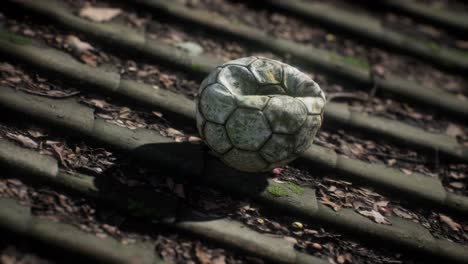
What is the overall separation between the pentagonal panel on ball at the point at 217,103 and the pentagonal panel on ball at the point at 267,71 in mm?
212

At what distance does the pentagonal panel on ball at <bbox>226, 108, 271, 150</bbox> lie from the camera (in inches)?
77.3

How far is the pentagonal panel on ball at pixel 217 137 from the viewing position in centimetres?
202

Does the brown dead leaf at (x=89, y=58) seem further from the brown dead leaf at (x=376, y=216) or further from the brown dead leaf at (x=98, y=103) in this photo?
the brown dead leaf at (x=376, y=216)

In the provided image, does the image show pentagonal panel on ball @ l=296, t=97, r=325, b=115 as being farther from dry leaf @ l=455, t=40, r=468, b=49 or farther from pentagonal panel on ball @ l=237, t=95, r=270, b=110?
dry leaf @ l=455, t=40, r=468, b=49

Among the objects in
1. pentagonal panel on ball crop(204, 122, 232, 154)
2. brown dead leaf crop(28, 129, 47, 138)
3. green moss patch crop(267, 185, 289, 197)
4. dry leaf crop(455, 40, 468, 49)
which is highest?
dry leaf crop(455, 40, 468, 49)

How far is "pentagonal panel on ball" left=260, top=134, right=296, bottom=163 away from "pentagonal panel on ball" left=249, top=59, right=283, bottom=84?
307 millimetres

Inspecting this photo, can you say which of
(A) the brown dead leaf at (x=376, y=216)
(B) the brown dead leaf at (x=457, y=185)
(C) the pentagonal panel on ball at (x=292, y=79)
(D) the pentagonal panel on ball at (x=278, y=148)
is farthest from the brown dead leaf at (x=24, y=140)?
(B) the brown dead leaf at (x=457, y=185)

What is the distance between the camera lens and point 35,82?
2.39 m

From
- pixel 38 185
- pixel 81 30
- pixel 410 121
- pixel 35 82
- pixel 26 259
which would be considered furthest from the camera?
pixel 410 121

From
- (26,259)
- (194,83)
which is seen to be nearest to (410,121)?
(194,83)

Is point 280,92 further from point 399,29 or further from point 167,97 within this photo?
point 399,29

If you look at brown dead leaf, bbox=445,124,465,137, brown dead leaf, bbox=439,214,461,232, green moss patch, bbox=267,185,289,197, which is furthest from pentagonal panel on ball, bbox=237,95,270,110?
brown dead leaf, bbox=445,124,465,137

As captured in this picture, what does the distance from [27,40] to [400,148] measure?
2311mm

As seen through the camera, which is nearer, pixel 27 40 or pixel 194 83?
pixel 27 40
